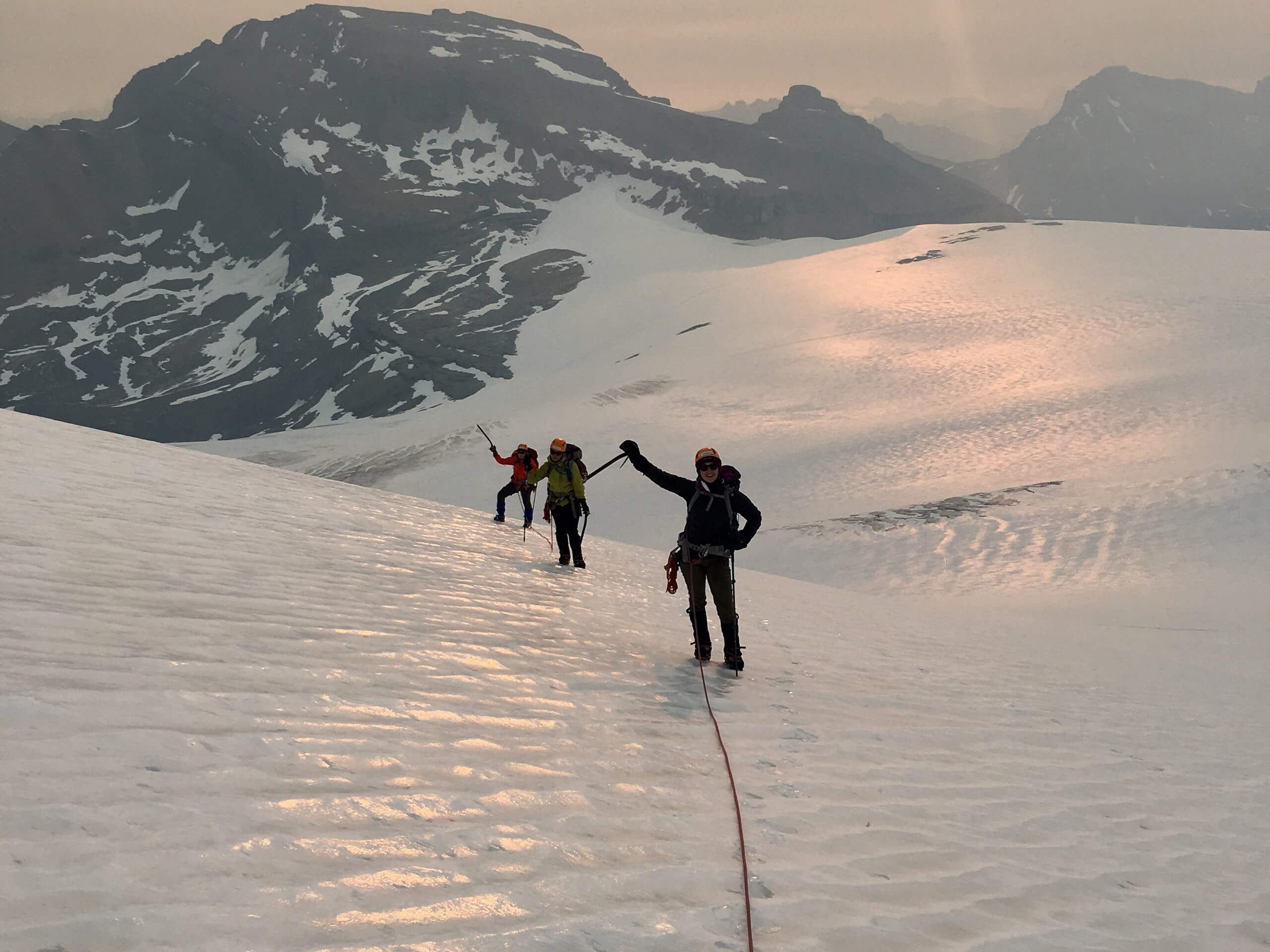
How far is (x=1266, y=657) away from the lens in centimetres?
1360

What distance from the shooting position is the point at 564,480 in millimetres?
11438

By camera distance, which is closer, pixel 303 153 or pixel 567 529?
pixel 567 529

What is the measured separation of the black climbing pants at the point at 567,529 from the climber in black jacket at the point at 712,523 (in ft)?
12.8

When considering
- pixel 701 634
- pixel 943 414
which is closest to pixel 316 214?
pixel 943 414

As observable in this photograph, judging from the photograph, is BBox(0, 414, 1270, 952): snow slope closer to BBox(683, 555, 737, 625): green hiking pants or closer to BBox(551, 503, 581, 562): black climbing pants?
BBox(683, 555, 737, 625): green hiking pants

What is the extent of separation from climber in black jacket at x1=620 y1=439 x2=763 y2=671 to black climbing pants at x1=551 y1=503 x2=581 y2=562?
3.89 metres

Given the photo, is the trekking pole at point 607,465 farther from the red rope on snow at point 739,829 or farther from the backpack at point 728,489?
the red rope on snow at point 739,829

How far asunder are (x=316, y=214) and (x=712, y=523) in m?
178

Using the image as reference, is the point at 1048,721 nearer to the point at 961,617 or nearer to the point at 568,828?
the point at 568,828

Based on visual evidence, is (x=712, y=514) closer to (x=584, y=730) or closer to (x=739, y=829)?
(x=584, y=730)

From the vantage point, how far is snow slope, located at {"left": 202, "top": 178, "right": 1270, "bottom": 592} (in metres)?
22.7

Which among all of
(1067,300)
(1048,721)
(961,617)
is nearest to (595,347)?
(1067,300)

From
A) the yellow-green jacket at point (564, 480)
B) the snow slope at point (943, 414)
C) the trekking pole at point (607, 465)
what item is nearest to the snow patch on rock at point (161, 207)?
the snow slope at point (943, 414)

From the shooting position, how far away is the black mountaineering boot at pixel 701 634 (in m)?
8.52
